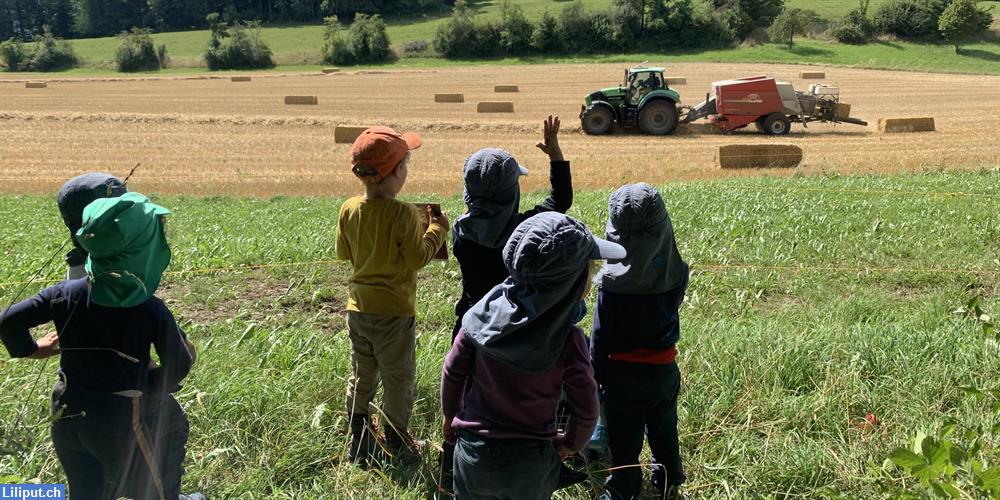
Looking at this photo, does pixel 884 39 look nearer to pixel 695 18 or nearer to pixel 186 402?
pixel 695 18

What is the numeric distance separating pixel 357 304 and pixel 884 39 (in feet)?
201

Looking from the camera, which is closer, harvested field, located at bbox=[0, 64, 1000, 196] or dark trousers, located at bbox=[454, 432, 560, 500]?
dark trousers, located at bbox=[454, 432, 560, 500]

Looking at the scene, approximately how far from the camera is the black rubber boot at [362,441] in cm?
308

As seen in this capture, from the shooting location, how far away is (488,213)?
2.88m

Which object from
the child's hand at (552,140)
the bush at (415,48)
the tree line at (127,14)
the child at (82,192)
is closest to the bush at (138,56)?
the bush at (415,48)

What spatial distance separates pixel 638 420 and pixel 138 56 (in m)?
65.6

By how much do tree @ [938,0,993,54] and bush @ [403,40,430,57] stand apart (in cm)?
4108

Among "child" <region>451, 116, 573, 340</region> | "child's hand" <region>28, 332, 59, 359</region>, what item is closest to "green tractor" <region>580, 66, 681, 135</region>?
"child" <region>451, 116, 573, 340</region>

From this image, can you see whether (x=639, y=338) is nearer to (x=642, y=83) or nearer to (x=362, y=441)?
(x=362, y=441)

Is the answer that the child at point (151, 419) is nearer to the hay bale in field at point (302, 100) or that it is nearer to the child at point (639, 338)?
the child at point (639, 338)

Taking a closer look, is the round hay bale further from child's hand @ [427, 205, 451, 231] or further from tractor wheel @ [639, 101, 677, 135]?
child's hand @ [427, 205, 451, 231]

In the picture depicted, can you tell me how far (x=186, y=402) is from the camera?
328cm

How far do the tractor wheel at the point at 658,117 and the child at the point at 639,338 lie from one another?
1952cm

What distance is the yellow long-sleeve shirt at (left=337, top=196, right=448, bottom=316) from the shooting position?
298 cm
